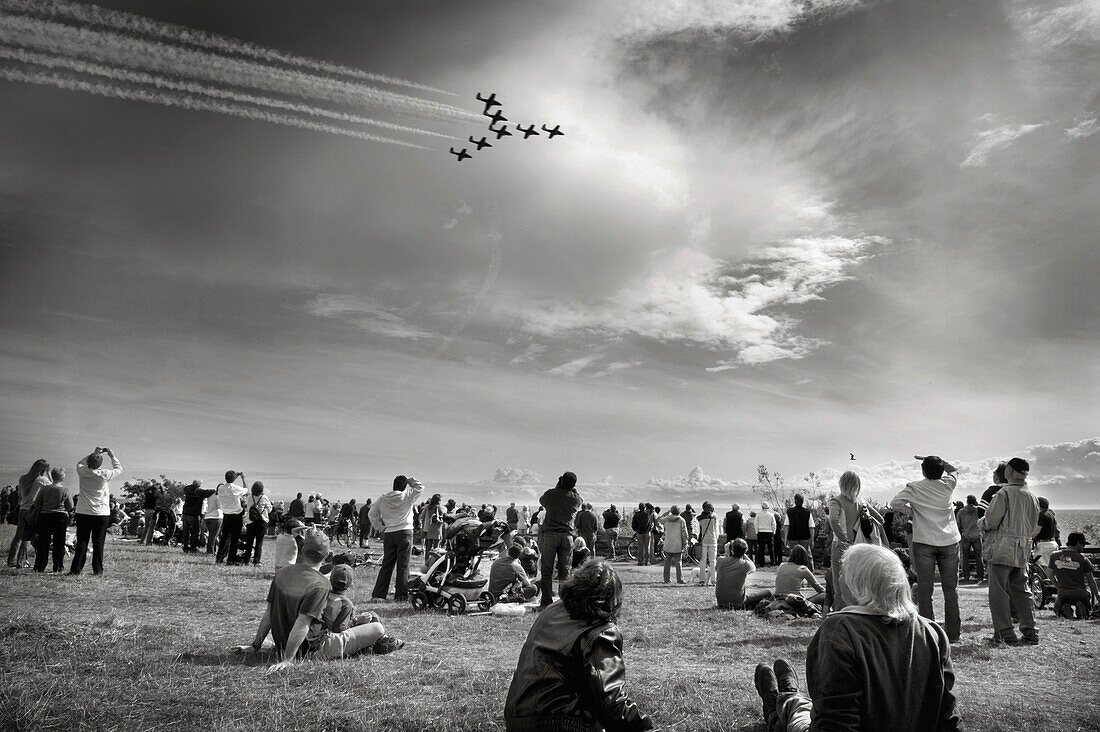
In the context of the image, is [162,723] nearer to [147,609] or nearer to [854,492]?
[147,609]

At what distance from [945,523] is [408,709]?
6237 mm

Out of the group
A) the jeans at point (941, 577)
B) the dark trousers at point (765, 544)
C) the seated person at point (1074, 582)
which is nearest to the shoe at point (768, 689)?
the jeans at point (941, 577)

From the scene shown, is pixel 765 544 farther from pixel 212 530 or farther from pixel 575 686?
pixel 575 686

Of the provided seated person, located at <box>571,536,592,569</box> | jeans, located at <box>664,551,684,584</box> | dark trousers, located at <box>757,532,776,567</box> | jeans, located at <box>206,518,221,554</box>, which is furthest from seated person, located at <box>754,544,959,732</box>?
jeans, located at <box>206,518,221,554</box>

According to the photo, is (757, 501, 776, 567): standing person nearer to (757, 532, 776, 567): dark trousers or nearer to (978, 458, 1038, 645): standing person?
(757, 532, 776, 567): dark trousers

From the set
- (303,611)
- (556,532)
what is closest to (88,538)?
(303,611)

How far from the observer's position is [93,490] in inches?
419

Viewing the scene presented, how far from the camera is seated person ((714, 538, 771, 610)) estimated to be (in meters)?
10.1

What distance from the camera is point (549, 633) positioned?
10.5ft

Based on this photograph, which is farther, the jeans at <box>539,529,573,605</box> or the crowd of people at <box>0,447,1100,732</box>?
the jeans at <box>539,529,573,605</box>

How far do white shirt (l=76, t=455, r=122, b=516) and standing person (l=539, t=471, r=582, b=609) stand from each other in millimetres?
7038

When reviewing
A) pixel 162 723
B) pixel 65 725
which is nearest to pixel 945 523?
pixel 162 723

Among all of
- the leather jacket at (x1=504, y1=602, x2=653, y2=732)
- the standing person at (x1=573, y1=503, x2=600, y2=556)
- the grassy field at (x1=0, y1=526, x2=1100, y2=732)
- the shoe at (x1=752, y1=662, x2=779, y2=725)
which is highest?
the standing person at (x1=573, y1=503, x2=600, y2=556)

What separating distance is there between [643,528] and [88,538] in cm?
1415
